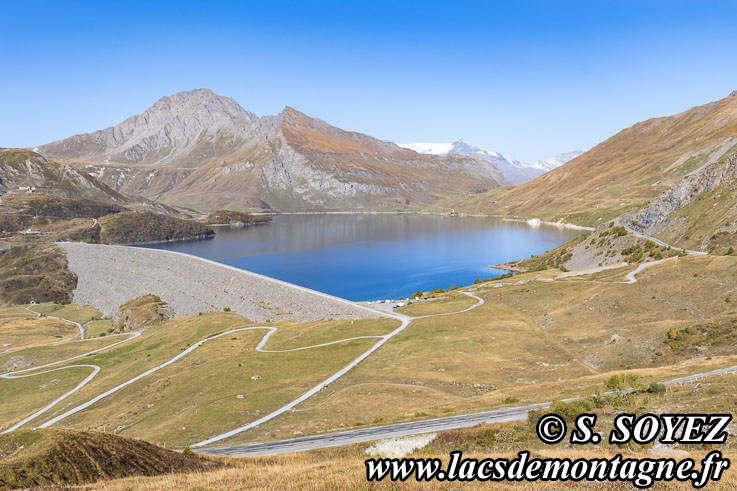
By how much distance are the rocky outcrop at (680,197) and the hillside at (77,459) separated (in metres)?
123

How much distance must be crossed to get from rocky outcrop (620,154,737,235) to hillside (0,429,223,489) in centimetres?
12292

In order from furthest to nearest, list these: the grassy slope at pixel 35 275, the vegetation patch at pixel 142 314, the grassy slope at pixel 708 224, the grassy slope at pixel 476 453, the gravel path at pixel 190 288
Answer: the grassy slope at pixel 35 275, the vegetation patch at pixel 142 314, the gravel path at pixel 190 288, the grassy slope at pixel 708 224, the grassy slope at pixel 476 453

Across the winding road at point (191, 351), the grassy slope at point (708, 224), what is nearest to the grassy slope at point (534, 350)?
the winding road at point (191, 351)

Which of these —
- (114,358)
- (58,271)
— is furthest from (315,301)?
(58,271)

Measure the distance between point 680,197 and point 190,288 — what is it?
130m

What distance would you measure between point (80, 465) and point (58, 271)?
547 feet

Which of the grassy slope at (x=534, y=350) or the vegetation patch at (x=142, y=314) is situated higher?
the grassy slope at (x=534, y=350)

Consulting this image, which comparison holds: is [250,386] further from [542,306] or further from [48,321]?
[48,321]

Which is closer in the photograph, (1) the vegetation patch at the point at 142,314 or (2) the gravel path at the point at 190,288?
(2) the gravel path at the point at 190,288

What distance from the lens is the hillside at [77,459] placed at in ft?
53.4

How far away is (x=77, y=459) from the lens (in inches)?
701

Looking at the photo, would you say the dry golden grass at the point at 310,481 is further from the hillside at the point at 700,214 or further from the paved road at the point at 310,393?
the hillside at the point at 700,214

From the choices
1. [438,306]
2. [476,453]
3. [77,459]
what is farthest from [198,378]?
[438,306]

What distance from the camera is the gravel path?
85.7 metres
